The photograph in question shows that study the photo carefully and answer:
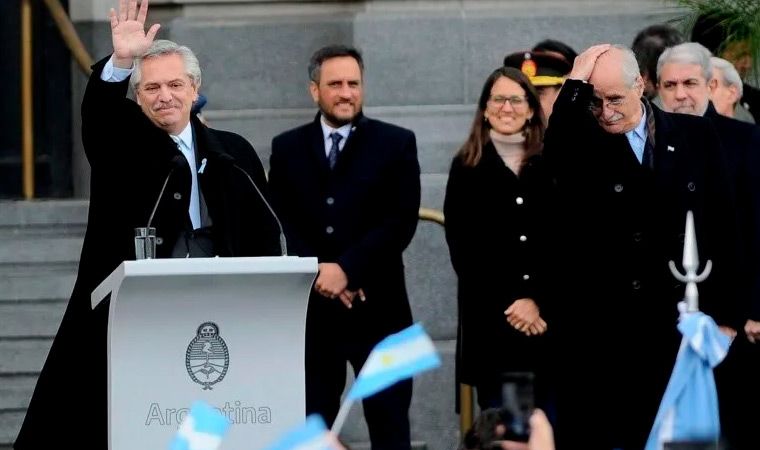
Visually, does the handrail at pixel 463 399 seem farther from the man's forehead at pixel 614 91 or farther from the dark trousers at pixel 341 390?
the man's forehead at pixel 614 91

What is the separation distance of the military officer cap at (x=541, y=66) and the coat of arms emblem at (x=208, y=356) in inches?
122

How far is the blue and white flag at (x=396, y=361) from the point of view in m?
4.78

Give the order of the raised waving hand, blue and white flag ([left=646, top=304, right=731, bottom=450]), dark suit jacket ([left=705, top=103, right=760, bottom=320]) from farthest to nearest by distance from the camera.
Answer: dark suit jacket ([left=705, top=103, right=760, bottom=320])
the raised waving hand
blue and white flag ([left=646, top=304, right=731, bottom=450])

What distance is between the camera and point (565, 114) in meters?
8.37

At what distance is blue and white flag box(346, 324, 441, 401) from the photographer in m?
4.78

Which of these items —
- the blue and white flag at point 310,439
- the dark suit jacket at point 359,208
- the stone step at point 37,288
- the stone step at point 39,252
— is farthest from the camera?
the stone step at point 39,252

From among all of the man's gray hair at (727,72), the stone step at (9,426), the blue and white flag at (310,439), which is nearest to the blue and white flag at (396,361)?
the blue and white flag at (310,439)

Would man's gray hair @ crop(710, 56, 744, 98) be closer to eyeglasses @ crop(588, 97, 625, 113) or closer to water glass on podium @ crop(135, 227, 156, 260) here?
eyeglasses @ crop(588, 97, 625, 113)

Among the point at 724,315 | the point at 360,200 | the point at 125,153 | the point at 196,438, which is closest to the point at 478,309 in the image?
the point at 360,200

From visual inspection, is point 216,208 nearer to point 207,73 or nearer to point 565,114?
point 565,114

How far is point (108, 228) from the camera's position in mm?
7879

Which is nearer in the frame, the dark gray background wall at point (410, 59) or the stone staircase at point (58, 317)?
the stone staircase at point (58, 317)

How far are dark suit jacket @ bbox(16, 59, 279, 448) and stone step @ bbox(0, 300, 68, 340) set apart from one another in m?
3.13

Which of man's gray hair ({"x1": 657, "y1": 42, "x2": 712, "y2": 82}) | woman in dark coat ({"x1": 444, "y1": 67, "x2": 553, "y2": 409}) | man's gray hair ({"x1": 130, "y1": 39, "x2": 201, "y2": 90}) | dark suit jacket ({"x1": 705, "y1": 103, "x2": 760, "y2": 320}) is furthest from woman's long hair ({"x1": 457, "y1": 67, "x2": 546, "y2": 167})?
man's gray hair ({"x1": 130, "y1": 39, "x2": 201, "y2": 90})
